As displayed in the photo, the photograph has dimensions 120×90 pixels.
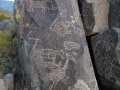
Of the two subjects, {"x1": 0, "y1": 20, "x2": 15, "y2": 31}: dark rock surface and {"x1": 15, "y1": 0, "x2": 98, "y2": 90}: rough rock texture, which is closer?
{"x1": 15, "y1": 0, "x2": 98, "y2": 90}: rough rock texture

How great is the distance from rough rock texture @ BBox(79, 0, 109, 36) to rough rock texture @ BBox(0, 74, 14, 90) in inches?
86.1

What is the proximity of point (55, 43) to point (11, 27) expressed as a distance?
3545 millimetres

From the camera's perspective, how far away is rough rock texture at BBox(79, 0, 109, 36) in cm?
715

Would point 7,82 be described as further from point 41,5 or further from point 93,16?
point 93,16

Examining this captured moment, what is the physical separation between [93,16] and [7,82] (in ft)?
8.67

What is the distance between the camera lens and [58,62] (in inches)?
235

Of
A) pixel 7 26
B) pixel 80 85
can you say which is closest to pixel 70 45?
pixel 80 85

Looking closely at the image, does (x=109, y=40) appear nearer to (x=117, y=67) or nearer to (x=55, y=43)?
(x=117, y=67)

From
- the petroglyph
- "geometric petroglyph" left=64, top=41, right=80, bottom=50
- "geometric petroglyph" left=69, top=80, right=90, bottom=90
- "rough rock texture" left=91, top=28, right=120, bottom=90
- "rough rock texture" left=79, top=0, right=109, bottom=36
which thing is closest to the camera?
"geometric petroglyph" left=69, top=80, right=90, bottom=90

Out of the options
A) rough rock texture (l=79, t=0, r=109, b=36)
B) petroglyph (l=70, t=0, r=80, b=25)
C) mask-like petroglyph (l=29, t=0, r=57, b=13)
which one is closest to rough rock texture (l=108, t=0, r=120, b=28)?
rough rock texture (l=79, t=0, r=109, b=36)

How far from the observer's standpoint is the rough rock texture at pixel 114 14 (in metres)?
7.04

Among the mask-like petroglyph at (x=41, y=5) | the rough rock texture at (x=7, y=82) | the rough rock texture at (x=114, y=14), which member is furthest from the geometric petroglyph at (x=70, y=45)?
the rough rock texture at (x=7, y=82)

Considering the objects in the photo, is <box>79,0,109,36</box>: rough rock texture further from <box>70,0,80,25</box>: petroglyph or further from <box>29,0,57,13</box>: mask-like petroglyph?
<box>29,0,57,13</box>: mask-like petroglyph

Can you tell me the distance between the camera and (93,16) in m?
7.16
